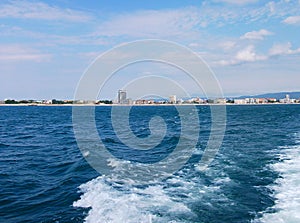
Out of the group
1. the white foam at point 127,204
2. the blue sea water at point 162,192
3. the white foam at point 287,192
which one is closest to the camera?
the white foam at point 287,192

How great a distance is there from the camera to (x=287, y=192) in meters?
13.9

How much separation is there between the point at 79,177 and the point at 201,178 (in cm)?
733

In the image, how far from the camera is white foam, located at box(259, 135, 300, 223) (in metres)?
11.0


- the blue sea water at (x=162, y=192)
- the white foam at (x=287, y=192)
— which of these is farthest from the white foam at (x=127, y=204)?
the white foam at (x=287, y=192)

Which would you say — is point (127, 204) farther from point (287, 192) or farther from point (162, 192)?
point (287, 192)

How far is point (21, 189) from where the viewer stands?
A: 630 inches

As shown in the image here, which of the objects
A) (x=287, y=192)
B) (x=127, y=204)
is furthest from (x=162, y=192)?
(x=287, y=192)

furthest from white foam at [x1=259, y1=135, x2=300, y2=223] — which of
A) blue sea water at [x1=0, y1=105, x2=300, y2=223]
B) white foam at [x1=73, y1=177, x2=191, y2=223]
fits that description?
white foam at [x1=73, y1=177, x2=191, y2=223]

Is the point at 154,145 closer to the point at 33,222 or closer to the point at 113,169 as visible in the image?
the point at 113,169

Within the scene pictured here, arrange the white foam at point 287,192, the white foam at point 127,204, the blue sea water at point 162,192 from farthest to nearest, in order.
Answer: the blue sea water at point 162,192 → the white foam at point 127,204 → the white foam at point 287,192

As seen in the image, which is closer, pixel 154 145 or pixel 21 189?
pixel 21 189

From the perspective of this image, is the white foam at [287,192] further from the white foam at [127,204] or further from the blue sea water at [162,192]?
the white foam at [127,204]

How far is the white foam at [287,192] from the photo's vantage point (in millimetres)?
11023

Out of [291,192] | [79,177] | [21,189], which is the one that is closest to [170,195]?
[291,192]
